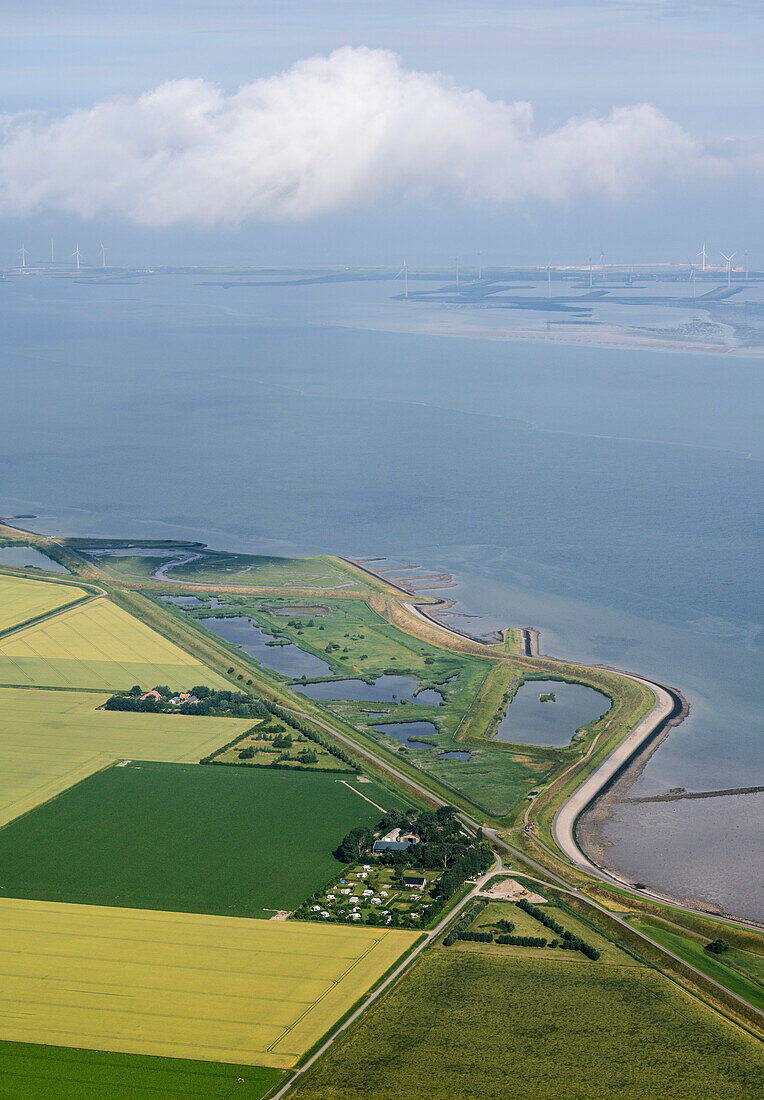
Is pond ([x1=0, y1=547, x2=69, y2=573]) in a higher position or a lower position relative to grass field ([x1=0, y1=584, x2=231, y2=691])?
higher

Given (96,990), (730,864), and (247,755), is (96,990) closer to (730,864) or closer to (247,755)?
(247,755)

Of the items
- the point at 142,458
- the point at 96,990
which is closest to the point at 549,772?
the point at 96,990

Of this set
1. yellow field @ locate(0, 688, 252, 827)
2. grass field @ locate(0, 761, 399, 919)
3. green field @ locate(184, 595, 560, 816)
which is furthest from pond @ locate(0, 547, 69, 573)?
grass field @ locate(0, 761, 399, 919)

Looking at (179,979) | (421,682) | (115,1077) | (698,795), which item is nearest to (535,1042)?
(179,979)

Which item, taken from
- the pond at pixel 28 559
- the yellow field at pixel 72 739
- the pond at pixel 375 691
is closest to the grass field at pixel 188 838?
the yellow field at pixel 72 739

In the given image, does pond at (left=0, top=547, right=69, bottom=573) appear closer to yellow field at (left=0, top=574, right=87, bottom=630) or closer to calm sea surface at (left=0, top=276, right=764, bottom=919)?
yellow field at (left=0, top=574, right=87, bottom=630)

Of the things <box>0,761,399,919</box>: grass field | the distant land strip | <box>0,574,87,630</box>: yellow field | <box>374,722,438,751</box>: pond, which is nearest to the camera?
<box>0,761,399,919</box>: grass field

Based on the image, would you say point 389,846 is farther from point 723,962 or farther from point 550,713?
point 550,713
